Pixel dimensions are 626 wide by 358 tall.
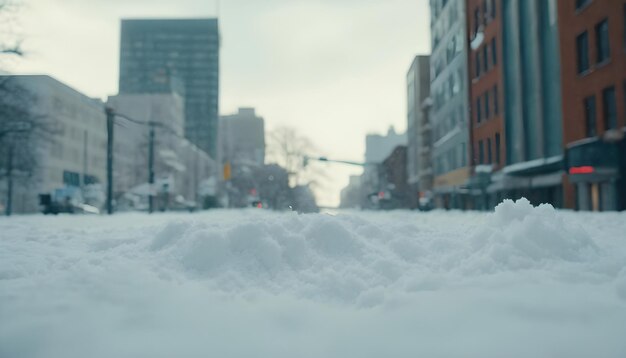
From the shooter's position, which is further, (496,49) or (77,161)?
(77,161)

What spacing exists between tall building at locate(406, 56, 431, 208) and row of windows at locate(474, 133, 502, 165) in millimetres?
21670

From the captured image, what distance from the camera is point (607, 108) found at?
68.9 ft

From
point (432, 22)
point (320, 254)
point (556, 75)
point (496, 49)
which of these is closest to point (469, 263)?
point (320, 254)

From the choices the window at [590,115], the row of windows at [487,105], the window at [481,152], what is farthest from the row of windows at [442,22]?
the window at [590,115]

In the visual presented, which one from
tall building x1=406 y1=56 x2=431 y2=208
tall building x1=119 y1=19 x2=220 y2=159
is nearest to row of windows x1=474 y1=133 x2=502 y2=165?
tall building x1=406 y1=56 x2=431 y2=208

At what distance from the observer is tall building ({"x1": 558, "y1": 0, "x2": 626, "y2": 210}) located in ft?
64.7

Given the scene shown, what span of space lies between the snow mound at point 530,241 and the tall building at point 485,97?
2847 cm

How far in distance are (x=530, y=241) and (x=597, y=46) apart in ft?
67.5

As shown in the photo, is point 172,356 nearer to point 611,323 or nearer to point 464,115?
point 611,323

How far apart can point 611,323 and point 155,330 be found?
2.78 metres

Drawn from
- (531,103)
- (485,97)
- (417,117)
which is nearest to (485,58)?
(485,97)

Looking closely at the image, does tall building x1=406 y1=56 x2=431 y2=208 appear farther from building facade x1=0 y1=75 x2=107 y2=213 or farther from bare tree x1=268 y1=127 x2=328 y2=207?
building facade x1=0 y1=75 x2=107 y2=213

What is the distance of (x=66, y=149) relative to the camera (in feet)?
210

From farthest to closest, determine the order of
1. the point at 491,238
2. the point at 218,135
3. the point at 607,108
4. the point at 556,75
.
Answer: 1. the point at 218,135
2. the point at 556,75
3. the point at 607,108
4. the point at 491,238
